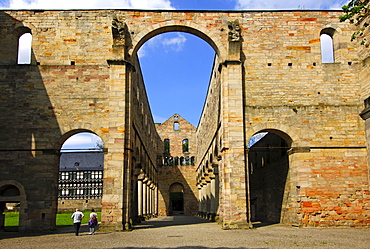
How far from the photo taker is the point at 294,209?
16.7 metres

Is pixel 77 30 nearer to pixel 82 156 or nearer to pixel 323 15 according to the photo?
pixel 323 15

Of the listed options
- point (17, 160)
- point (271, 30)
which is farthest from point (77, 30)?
point (271, 30)

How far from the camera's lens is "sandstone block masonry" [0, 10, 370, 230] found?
1636cm

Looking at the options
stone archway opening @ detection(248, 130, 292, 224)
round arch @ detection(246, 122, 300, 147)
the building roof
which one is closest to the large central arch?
round arch @ detection(246, 122, 300, 147)

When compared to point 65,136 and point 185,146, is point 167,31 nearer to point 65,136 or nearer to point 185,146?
point 65,136

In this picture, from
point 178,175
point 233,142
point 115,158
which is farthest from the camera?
point 178,175

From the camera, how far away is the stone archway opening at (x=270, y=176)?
748 inches

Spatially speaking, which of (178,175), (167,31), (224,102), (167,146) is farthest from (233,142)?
(167,146)

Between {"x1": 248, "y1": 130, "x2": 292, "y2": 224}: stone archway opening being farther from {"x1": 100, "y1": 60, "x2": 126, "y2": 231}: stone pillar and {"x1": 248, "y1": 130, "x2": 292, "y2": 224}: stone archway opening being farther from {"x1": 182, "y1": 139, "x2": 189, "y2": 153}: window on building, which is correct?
{"x1": 182, "y1": 139, "x2": 189, "y2": 153}: window on building

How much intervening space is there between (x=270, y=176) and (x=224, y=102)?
7011mm

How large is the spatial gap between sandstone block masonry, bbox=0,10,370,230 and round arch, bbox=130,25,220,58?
2.1 inches

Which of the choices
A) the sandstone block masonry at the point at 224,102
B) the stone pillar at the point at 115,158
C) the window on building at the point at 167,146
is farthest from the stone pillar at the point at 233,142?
the window on building at the point at 167,146

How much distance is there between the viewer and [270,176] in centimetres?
2208

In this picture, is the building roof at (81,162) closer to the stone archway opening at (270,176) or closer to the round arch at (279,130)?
the stone archway opening at (270,176)
